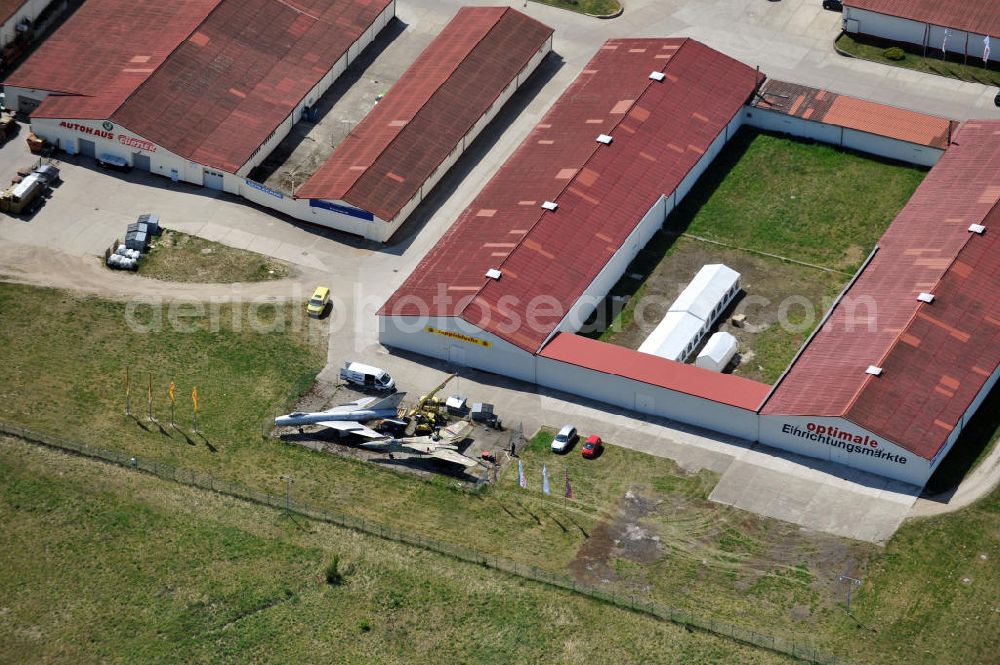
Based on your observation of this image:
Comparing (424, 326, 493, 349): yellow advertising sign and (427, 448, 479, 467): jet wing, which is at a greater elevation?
(424, 326, 493, 349): yellow advertising sign

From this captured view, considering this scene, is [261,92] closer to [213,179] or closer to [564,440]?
[213,179]

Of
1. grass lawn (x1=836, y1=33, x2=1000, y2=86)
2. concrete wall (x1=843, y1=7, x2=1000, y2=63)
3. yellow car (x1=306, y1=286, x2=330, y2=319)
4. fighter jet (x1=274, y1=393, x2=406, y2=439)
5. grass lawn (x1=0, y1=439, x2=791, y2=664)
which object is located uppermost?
concrete wall (x1=843, y1=7, x2=1000, y2=63)

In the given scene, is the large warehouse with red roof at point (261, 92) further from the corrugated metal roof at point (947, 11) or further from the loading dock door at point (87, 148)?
the corrugated metal roof at point (947, 11)

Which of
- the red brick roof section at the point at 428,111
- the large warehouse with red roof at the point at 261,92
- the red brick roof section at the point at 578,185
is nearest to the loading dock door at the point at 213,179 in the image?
the large warehouse with red roof at the point at 261,92

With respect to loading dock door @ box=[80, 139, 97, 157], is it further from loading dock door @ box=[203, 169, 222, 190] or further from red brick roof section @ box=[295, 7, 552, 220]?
red brick roof section @ box=[295, 7, 552, 220]

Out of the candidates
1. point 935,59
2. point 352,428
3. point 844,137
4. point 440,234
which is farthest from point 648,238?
point 935,59

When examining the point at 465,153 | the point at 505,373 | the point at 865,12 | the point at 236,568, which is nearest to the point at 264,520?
the point at 236,568

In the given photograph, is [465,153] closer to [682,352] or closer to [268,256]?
[268,256]

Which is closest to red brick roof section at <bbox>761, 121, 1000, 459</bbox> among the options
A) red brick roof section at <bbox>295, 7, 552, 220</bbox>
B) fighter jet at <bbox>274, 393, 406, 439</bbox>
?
fighter jet at <bbox>274, 393, 406, 439</bbox>
